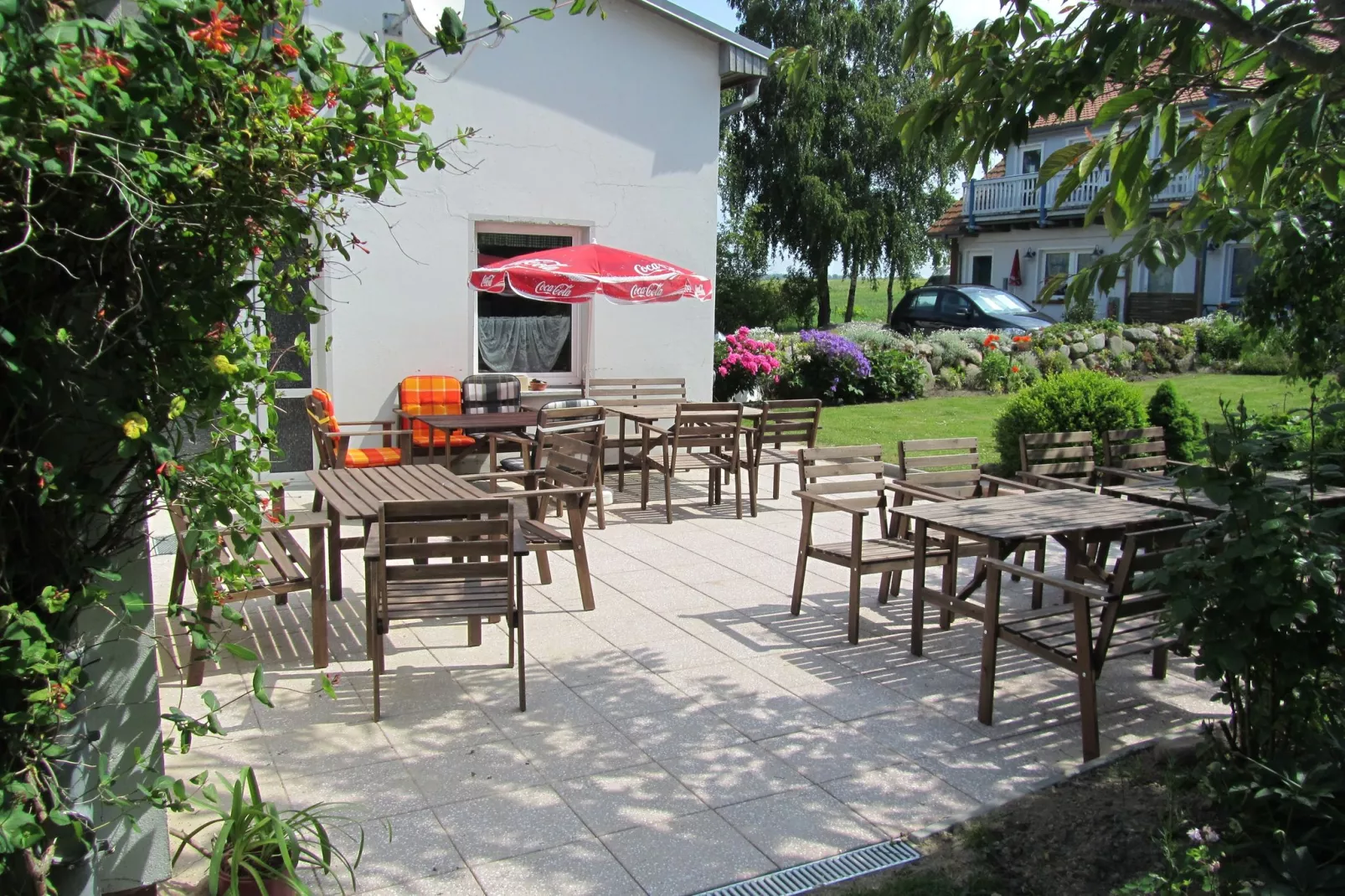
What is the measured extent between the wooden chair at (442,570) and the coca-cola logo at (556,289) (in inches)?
A: 166

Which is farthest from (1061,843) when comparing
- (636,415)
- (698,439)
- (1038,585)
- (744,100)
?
(744,100)

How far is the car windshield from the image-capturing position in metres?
21.3

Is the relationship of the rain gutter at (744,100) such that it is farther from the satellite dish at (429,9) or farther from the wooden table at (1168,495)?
the wooden table at (1168,495)

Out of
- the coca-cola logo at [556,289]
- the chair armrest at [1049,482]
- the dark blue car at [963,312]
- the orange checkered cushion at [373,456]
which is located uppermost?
the dark blue car at [963,312]

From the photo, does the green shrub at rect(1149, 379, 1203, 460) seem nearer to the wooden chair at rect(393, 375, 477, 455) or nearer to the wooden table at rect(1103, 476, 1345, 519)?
the wooden table at rect(1103, 476, 1345, 519)

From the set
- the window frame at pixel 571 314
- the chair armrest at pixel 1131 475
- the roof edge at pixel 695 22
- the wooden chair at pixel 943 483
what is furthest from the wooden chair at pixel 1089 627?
the roof edge at pixel 695 22

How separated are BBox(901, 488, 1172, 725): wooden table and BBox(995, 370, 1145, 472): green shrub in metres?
4.13

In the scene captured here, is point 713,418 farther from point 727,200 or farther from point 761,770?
point 727,200

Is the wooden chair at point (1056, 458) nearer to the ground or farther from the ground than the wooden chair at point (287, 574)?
farther from the ground

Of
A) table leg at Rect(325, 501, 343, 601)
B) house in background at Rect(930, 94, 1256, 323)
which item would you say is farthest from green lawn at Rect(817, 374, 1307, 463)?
house in background at Rect(930, 94, 1256, 323)

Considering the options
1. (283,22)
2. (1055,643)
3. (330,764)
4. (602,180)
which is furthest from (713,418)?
(283,22)

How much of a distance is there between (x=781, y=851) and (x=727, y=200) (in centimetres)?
2690

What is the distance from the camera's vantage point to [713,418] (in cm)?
881

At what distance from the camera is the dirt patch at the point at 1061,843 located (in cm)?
325
